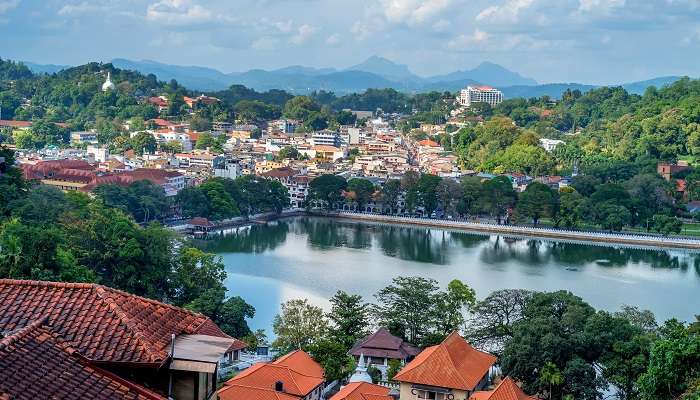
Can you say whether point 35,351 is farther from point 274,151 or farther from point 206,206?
point 274,151

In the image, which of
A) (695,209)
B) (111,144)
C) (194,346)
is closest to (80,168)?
(111,144)

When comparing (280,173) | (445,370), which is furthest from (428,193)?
(445,370)

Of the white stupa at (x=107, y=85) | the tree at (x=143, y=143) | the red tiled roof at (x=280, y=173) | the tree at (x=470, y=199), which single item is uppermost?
the white stupa at (x=107, y=85)

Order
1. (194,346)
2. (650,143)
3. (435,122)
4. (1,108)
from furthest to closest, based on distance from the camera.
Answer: (435,122), (1,108), (650,143), (194,346)

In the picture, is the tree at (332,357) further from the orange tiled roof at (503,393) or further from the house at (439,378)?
the orange tiled roof at (503,393)

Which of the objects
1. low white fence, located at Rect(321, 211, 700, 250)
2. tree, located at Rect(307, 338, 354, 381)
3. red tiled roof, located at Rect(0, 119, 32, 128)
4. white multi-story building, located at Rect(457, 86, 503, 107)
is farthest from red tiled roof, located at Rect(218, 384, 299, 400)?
white multi-story building, located at Rect(457, 86, 503, 107)

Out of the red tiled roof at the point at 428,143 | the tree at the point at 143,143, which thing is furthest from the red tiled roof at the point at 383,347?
the red tiled roof at the point at 428,143

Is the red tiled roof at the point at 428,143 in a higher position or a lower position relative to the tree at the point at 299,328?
higher
